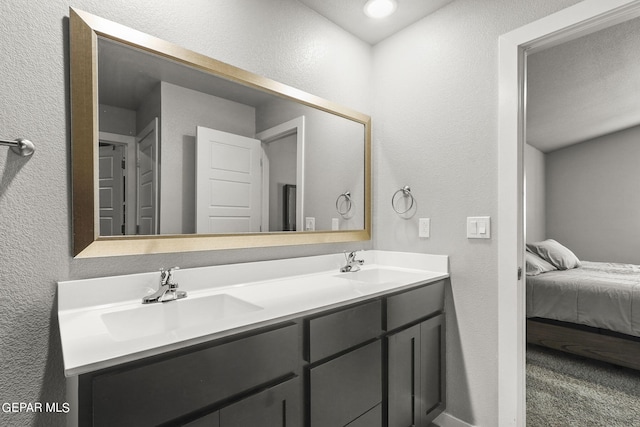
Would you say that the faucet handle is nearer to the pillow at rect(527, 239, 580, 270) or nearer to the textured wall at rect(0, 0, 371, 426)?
the textured wall at rect(0, 0, 371, 426)

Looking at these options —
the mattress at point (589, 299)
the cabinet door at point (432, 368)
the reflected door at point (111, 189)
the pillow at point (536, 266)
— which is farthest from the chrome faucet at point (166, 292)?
the pillow at point (536, 266)

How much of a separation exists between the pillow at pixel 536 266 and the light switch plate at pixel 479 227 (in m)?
1.81

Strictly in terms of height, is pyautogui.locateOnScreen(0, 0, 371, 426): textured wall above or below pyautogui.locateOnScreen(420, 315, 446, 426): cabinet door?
above

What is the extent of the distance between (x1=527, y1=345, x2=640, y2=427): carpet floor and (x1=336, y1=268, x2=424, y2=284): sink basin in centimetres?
104

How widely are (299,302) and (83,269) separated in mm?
773

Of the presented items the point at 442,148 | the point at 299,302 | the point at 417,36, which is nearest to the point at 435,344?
the point at 299,302

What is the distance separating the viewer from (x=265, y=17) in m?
1.69

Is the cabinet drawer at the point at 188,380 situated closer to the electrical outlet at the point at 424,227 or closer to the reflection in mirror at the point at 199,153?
the reflection in mirror at the point at 199,153

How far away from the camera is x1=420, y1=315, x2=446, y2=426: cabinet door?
1646 mm

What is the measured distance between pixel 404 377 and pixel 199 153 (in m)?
1.38

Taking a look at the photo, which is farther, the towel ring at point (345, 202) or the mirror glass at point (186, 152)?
the towel ring at point (345, 202)

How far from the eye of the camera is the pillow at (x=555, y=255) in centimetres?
344

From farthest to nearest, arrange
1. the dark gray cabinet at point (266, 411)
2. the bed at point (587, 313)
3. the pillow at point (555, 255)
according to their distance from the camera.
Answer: the pillow at point (555, 255) < the bed at point (587, 313) < the dark gray cabinet at point (266, 411)

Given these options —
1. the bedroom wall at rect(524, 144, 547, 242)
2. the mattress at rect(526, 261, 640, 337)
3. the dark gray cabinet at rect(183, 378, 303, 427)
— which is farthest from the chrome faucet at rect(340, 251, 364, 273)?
the bedroom wall at rect(524, 144, 547, 242)
